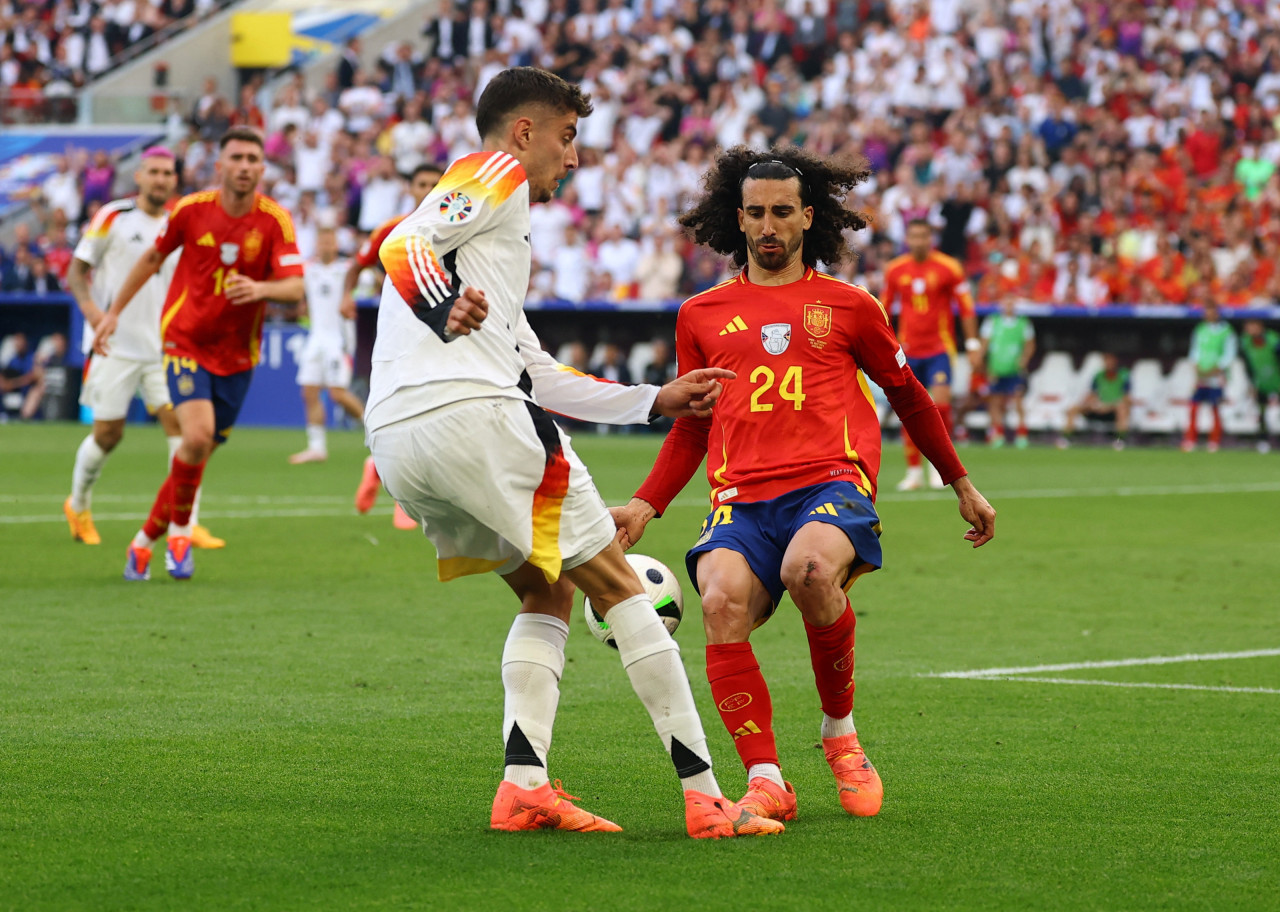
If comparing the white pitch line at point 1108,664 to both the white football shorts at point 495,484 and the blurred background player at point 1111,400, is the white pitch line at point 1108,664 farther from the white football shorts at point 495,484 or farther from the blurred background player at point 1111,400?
the blurred background player at point 1111,400

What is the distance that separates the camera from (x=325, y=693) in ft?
22.4

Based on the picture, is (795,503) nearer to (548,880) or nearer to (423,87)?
(548,880)

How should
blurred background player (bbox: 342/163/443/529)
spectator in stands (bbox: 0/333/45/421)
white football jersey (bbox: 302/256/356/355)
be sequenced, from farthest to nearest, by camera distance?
spectator in stands (bbox: 0/333/45/421), white football jersey (bbox: 302/256/356/355), blurred background player (bbox: 342/163/443/529)

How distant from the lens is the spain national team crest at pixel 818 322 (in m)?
5.42

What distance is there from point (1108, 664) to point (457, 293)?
4237 mm

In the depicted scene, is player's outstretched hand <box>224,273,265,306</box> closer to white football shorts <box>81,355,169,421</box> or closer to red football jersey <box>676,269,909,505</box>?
white football shorts <box>81,355,169,421</box>

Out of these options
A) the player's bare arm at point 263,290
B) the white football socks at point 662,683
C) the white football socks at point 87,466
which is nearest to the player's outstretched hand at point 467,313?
the white football socks at point 662,683

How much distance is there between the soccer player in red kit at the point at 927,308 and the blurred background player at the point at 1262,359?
7.38 meters

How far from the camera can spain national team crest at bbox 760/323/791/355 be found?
5.41m

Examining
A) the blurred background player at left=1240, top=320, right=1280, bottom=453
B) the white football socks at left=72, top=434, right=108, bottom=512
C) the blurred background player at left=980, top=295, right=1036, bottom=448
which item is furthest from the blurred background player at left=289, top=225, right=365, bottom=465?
the blurred background player at left=1240, top=320, right=1280, bottom=453

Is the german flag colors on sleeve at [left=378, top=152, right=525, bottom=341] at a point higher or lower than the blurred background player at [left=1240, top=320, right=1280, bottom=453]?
higher

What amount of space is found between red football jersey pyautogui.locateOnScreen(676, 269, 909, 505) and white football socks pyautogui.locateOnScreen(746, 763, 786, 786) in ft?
2.64

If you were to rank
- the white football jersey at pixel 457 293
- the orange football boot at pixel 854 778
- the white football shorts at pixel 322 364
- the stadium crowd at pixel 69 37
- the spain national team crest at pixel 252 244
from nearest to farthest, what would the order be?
1. the white football jersey at pixel 457 293
2. the orange football boot at pixel 854 778
3. the spain national team crest at pixel 252 244
4. the white football shorts at pixel 322 364
5. the stadium crowd at pixel 69 37

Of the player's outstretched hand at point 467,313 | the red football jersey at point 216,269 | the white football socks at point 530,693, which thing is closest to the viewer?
the player's outstretched hand at point 467,313
